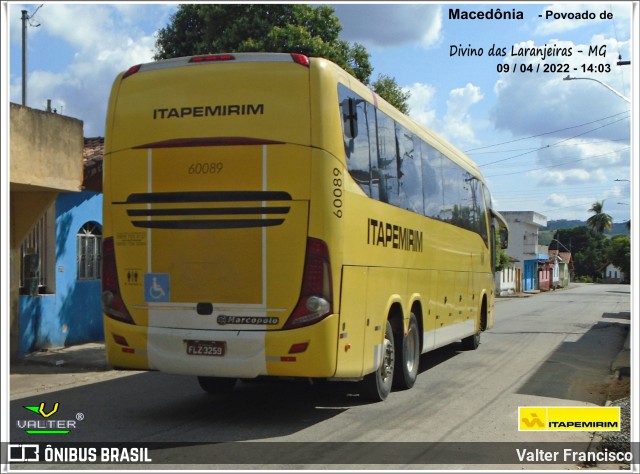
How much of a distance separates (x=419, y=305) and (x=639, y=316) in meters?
5.12

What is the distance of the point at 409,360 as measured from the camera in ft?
36.2

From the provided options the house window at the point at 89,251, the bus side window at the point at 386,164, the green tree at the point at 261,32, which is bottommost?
the house window at the point at 89,251

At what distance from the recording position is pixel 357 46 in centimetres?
2141

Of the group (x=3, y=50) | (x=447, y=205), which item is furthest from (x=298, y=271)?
(x=447, y=205)

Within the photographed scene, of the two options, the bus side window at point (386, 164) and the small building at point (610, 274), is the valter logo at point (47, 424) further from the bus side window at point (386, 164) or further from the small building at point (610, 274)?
the small building at point (610, 274)

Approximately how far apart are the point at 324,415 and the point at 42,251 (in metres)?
8.77

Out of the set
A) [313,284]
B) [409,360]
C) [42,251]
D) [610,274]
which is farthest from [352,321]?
[610,274]

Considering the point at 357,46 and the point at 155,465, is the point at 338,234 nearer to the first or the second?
the point at 155,465

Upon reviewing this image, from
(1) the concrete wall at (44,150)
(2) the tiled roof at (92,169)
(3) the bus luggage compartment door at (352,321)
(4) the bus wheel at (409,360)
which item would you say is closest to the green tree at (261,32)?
(2) the tiled roof at (92,169)

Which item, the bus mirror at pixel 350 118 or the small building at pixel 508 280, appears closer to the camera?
the bus mirror at pixel 350 118

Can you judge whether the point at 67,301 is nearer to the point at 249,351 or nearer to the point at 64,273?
the point at 64,273

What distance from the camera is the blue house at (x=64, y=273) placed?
1463 centimetres

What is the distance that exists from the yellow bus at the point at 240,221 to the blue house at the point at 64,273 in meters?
6.70

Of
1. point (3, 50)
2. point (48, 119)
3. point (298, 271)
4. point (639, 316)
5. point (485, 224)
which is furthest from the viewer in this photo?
point (485, 224)
